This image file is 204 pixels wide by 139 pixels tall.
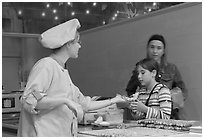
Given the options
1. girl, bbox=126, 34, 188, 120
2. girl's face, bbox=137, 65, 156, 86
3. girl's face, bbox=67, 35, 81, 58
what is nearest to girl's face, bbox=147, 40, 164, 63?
girl, bbox=126, 34, 188, 120

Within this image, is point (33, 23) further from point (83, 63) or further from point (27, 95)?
point (27, 95)

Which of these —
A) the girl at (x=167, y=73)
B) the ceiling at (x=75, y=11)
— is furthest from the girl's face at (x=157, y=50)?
the ceiling at (x=75, y=11)

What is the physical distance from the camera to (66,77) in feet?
4.35

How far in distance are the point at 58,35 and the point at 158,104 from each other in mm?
673

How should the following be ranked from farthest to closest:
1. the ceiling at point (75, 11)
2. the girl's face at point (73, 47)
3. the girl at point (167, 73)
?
the ceiling at point (75, 11) → the girl at point (167, 73) → the girl's face at point (73, 47)

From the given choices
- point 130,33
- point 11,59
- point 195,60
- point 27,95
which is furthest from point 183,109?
point 11,59

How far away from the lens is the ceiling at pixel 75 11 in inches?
113

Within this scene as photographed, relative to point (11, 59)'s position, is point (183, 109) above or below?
below

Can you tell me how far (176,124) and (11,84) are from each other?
1804 mm

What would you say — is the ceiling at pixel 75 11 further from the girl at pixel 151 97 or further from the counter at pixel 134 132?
the counter at pixel 134 132

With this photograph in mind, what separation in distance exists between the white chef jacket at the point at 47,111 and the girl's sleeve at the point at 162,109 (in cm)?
44

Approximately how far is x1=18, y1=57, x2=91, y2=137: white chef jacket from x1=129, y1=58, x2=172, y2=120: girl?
36cm

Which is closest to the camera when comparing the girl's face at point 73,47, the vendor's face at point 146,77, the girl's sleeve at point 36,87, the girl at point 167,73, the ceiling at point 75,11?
the girl's sleeve at point 36,87

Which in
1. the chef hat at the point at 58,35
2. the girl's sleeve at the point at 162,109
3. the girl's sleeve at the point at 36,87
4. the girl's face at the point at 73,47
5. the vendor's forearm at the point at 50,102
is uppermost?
the chef hat at the point at 58,35
